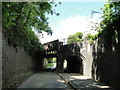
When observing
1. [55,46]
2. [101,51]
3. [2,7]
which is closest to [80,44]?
Answer: [55,46]

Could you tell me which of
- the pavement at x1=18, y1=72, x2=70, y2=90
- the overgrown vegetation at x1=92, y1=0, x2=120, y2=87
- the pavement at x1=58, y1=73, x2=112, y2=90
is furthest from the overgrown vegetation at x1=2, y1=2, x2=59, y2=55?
the pavement at x1=58, y1=73, x2=112, y2=90

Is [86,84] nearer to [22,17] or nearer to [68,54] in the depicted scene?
[22,17]

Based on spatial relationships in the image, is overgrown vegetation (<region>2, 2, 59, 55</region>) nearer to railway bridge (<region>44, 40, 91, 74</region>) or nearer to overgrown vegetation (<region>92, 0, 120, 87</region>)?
overgrown vegetation (<region>92, 0, 120, 87</region>)

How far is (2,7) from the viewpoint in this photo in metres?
5.04

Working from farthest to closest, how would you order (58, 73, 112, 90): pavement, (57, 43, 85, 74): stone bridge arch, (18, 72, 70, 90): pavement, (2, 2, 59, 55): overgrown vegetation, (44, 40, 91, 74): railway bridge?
(57, 43, 85, 74): stone bridge arch, (44, 40, 91, 74): railway bridge, (18, 72, 70, 90): pavement, (58, 73, 112, 90): pavement, (2, 2, 59, 55): overgrown vegetation

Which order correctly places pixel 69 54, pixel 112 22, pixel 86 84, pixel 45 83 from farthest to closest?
pixel 69 54 < pixel 45 83 < pixel 86 84 < pixel 112 22

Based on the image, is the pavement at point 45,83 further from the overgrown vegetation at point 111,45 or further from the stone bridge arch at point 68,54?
the stone bridge arch at point 68,54

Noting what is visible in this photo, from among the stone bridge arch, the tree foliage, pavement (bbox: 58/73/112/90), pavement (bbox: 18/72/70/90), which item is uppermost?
the tree foliage

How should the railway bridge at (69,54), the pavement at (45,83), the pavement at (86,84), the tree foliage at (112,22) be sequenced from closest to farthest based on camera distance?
the tree foliage at (112,22)
the pavement at (86,84)
the pavement at (45,83)
the railway bridge at (69,54)

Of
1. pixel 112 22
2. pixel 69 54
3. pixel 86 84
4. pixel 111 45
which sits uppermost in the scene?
pixel 112 22

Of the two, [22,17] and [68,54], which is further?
[68,54]

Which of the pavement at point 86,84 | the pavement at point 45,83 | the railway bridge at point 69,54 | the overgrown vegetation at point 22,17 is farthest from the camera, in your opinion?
the railway bridge at point 69,54

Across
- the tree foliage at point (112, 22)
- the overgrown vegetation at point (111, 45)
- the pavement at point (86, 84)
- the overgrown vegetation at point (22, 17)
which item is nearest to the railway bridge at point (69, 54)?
the pavement at point (86, 84)

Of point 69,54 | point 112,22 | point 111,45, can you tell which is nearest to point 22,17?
point 112,22
